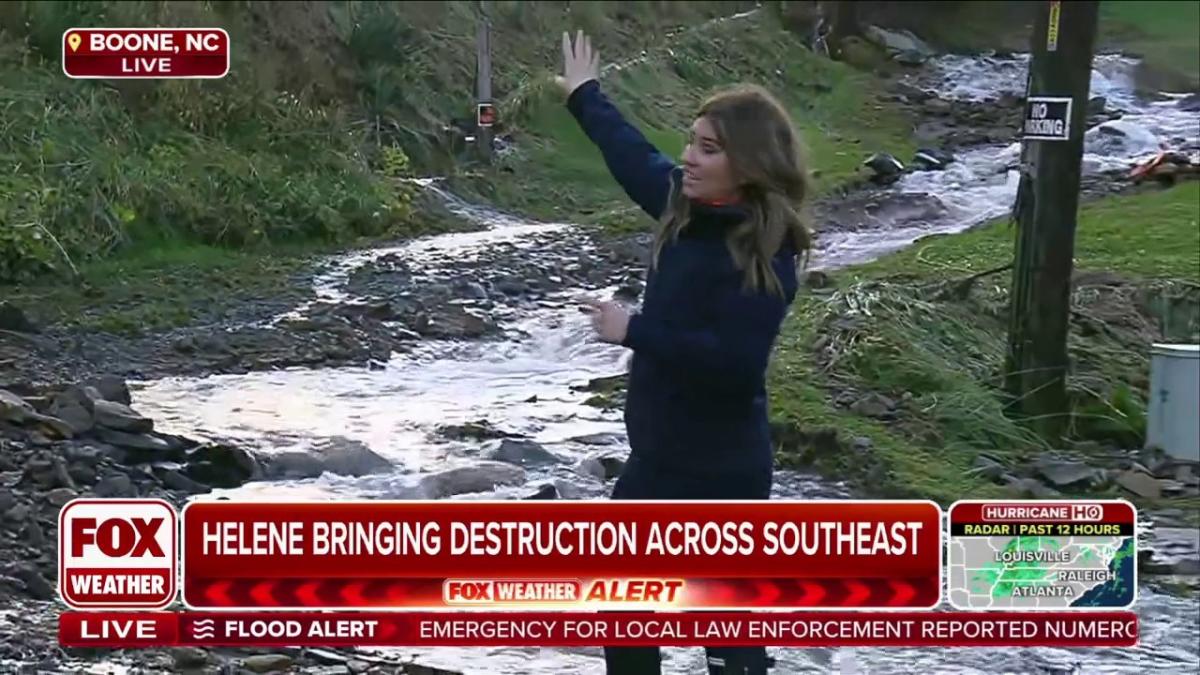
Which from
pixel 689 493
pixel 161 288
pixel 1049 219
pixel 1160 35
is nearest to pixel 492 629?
pixel 689 493

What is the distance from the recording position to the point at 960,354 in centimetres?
604

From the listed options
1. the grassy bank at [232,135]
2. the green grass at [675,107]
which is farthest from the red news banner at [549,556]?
the grassy bank at [232,135]

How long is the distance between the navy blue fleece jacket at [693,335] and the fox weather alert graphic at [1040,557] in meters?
0.49

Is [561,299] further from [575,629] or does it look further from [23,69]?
[575,629]

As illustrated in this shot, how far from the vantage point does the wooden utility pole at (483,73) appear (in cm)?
435

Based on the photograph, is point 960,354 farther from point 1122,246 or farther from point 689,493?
point 689,493

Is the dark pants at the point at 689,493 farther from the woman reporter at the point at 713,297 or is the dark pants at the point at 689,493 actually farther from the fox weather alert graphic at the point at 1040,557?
the fox weather alert graphic at the point at 1040,557

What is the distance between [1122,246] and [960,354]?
726 millimetres

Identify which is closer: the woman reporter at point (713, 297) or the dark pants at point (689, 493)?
the woman reporter at point (713, 297)

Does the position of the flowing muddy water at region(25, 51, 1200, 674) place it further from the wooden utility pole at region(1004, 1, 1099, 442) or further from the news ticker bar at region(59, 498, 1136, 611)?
the news ticker bar at region(59, 498, 1136, 611)

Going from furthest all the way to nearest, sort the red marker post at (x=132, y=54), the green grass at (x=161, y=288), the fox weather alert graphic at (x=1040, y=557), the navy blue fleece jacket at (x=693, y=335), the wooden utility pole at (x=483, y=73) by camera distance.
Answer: the green grass at (x=161, y=288)
the wooden utility pole at (x=483, y=73)
the red marker post at (x=132, y=54)
the fox weather alert graphic at (x=1040, y=557)
the navy blue fleece jacket at (x=693, y=335)

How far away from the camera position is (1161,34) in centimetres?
480

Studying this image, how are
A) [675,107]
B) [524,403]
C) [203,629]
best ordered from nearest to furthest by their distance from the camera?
[203,629] < [675,107] < [524,403]

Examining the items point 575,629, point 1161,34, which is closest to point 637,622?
point 575,629
